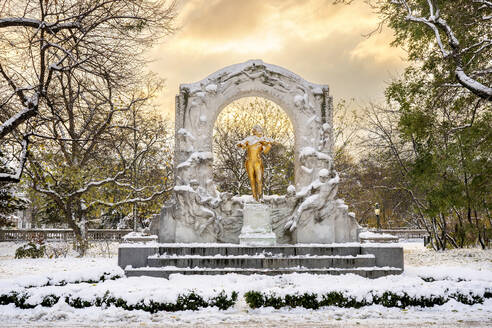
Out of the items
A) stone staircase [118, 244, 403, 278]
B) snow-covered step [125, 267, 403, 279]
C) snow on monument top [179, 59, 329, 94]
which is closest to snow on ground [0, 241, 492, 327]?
snow-covered step [125, 267, 403, 279]

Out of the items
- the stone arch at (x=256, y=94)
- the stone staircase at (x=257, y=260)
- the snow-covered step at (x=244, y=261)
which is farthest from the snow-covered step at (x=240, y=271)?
the stone arch at (x=256, y=94)

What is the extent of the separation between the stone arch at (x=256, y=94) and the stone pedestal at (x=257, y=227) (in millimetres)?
1463

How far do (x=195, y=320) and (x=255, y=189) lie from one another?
6.14 metres

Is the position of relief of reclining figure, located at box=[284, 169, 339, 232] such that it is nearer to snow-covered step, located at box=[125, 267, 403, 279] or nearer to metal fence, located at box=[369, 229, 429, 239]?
snow-covered step, located at box=[125, 267, 403, 279]

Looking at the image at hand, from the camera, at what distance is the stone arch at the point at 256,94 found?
40.3 ft

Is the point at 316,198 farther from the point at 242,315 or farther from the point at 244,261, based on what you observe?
the point at 242,315

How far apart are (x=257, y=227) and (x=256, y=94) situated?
4.31 meters

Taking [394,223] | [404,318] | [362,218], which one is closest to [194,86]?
[404,318]

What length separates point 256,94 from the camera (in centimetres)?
1284

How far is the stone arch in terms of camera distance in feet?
40.3

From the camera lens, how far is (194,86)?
12.6 m

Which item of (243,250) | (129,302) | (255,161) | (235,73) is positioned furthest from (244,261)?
(235,73)

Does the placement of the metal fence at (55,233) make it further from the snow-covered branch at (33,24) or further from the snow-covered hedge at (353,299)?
the snow-covered hedge at (353,299)

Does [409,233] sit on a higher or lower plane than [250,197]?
lower
